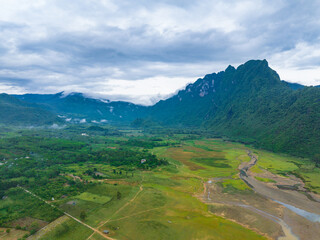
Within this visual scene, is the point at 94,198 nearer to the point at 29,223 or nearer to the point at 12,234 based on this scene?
the point at 29,223

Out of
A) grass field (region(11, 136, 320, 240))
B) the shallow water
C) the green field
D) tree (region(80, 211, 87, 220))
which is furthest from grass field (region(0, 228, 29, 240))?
the shallow water

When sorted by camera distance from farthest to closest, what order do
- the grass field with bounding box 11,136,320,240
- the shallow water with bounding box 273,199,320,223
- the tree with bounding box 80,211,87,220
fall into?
the shallow water with bounding box 273,199,320,223 < the tree with bounding box 80,211,87,220 < the grass field with bounding box 11,136,320,240

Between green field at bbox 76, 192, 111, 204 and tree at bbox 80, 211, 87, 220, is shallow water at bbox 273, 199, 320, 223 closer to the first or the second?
green field at bbox 76, 192, 111, 204

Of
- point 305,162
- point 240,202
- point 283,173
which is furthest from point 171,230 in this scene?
point 305,162

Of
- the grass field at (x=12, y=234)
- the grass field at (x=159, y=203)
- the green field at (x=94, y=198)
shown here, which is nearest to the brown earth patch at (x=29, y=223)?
the grass field at (x=12, y=234)

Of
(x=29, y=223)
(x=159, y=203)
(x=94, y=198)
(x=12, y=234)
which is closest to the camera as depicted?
(x=12, y=234)

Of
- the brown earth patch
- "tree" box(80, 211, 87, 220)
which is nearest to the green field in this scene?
"tree" box(80, 211, 87, 220)

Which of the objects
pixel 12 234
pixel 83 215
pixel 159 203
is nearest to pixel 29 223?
pixel 12 234

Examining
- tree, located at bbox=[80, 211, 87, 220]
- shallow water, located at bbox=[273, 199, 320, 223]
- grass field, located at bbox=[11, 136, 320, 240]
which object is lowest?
shallow water, located at bbox=[273, 199, 320, 223]

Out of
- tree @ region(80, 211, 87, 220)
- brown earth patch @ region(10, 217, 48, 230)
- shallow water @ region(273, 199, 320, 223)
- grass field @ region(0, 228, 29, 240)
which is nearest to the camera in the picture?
grass field @ region(0, 228, 29, 240)

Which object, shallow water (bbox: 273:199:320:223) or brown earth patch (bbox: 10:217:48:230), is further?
shallow water (bbox: 273:199:320:223)

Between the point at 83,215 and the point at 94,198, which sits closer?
the point at 83,215

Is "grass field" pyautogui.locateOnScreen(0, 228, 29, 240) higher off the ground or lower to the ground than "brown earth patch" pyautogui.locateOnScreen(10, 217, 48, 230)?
lower
